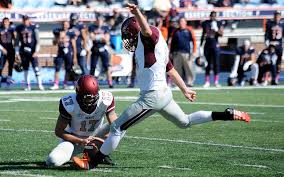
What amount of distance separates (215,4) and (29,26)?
8.91 meters

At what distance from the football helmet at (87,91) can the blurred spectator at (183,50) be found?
12116 mm

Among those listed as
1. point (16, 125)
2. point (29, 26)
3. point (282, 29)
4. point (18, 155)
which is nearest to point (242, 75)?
point (282, 29)

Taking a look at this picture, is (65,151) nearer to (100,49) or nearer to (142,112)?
(142,112)

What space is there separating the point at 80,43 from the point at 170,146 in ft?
37.1

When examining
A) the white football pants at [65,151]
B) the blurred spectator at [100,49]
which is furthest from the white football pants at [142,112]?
the blurred spectator at [100,49]

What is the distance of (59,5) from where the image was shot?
24.5 meters

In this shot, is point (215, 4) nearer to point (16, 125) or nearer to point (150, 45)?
point (16, 125)

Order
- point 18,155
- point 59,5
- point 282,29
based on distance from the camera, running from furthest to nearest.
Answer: point 59,5 → point 282,29 → point 18,155

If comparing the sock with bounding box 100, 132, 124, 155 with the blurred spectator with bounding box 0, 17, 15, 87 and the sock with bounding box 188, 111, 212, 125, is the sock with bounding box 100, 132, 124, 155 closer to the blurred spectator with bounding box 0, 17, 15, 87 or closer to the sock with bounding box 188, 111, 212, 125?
the sock with bounding box 188, 111, 212, 125

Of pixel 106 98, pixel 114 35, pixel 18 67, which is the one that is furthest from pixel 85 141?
pixel 114 35

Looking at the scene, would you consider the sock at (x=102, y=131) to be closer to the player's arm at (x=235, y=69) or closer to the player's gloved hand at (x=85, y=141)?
the player's gloved hand at (x=85, y=141)

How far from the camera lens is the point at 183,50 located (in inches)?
779

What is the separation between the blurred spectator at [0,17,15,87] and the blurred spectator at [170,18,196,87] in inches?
143

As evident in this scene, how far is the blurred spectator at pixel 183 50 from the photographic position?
1956 cm
